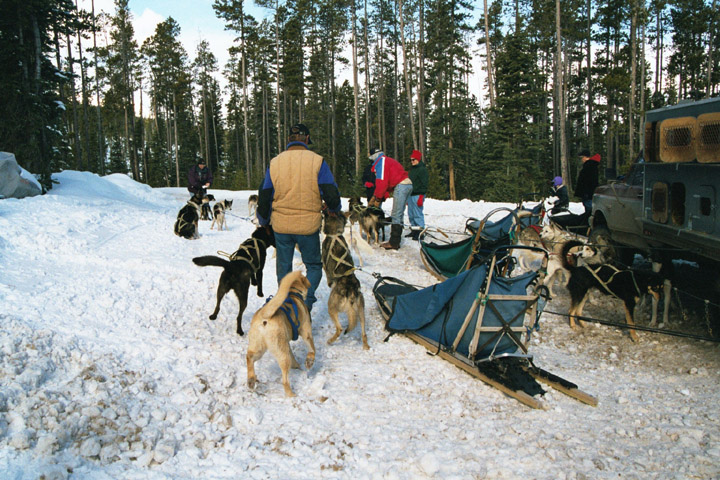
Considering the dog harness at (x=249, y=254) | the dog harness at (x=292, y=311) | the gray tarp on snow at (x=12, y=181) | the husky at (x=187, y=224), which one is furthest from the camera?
the gray tarp on snow at (x=12, y=181)

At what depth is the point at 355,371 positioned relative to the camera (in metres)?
4.23

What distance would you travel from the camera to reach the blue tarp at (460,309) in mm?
4078

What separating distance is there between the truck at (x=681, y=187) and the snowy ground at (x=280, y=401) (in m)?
1.29

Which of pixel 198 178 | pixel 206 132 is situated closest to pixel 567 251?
pixel 198 178

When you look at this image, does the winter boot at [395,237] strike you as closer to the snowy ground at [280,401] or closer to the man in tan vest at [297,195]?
the snowy ground at [280,401]

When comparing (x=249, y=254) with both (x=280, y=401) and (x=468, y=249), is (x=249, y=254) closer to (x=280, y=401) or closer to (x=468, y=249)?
(x=280, y=401)

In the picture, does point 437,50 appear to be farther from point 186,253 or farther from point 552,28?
point 186,253

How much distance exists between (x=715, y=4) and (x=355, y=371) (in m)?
36.6

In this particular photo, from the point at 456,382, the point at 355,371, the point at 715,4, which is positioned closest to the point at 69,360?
the point at 355,371

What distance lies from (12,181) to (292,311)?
8.70 m

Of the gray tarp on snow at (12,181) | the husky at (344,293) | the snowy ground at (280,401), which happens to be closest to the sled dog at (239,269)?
the snowy ground at (280,401)

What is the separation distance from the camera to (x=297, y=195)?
15.0 feet

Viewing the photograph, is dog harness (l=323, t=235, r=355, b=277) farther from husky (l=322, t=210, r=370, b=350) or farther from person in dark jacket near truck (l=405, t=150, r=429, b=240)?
person in dark jacket near truck (l=405, t=150, r=429, b=240)

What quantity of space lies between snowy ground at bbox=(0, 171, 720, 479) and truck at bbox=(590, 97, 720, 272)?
129 centimetres
